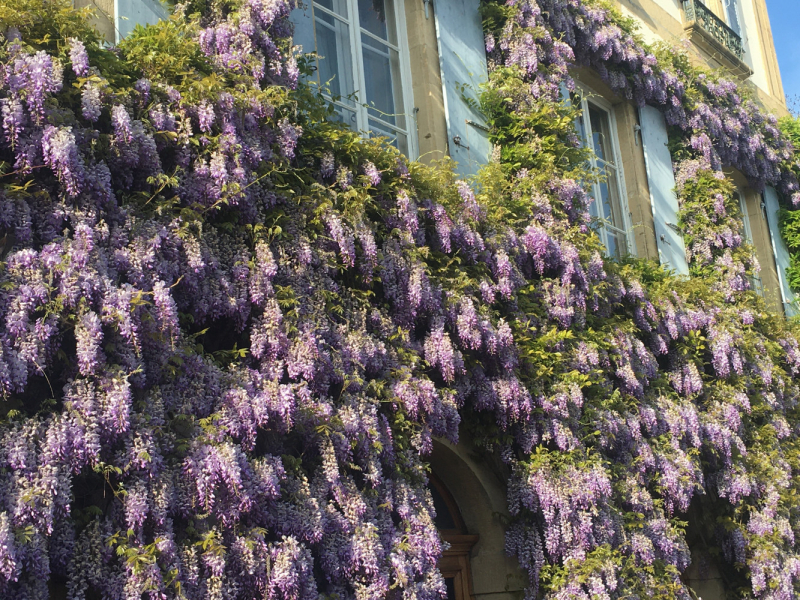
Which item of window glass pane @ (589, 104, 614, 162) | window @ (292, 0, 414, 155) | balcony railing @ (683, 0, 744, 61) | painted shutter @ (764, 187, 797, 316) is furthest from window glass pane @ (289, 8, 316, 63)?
painted shutter @ (764, 187, 797, 316)

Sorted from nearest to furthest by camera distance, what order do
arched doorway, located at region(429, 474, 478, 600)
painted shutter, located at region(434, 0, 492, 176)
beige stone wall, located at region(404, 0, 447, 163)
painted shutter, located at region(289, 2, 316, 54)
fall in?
1. arched doorway, located at region(429, 474, 478, 600)
2. painted shutter, located at region(289, 2, 316, 54)
3. beige stone wall, located at region(404, 0, 447, 163)
4. painted shutter, located at region(434, 0, 492, 176)

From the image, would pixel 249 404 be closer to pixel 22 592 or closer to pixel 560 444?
Result: pixel 22 592

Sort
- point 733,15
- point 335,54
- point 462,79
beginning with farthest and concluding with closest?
1. point 733,15
2. point 462,79
3. point 335,54

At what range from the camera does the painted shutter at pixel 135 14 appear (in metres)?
4.76

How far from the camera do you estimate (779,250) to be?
40.0 feet

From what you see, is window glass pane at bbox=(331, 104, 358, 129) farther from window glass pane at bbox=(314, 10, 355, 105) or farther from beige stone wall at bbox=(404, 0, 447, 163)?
beige stone wall at bbox=(404, 0, 447, 163)

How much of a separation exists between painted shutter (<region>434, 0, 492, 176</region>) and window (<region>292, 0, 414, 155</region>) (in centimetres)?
36

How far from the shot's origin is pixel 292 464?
13.8 feet

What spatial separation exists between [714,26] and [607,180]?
4480 millimetres

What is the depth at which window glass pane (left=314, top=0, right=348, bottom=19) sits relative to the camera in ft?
21.4

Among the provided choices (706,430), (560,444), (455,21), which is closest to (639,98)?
(455,21)

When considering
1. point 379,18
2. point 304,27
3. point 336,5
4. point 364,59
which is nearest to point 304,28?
point 304,27

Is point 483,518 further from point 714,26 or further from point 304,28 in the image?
point 714,26

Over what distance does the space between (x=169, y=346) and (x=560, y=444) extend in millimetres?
3121
